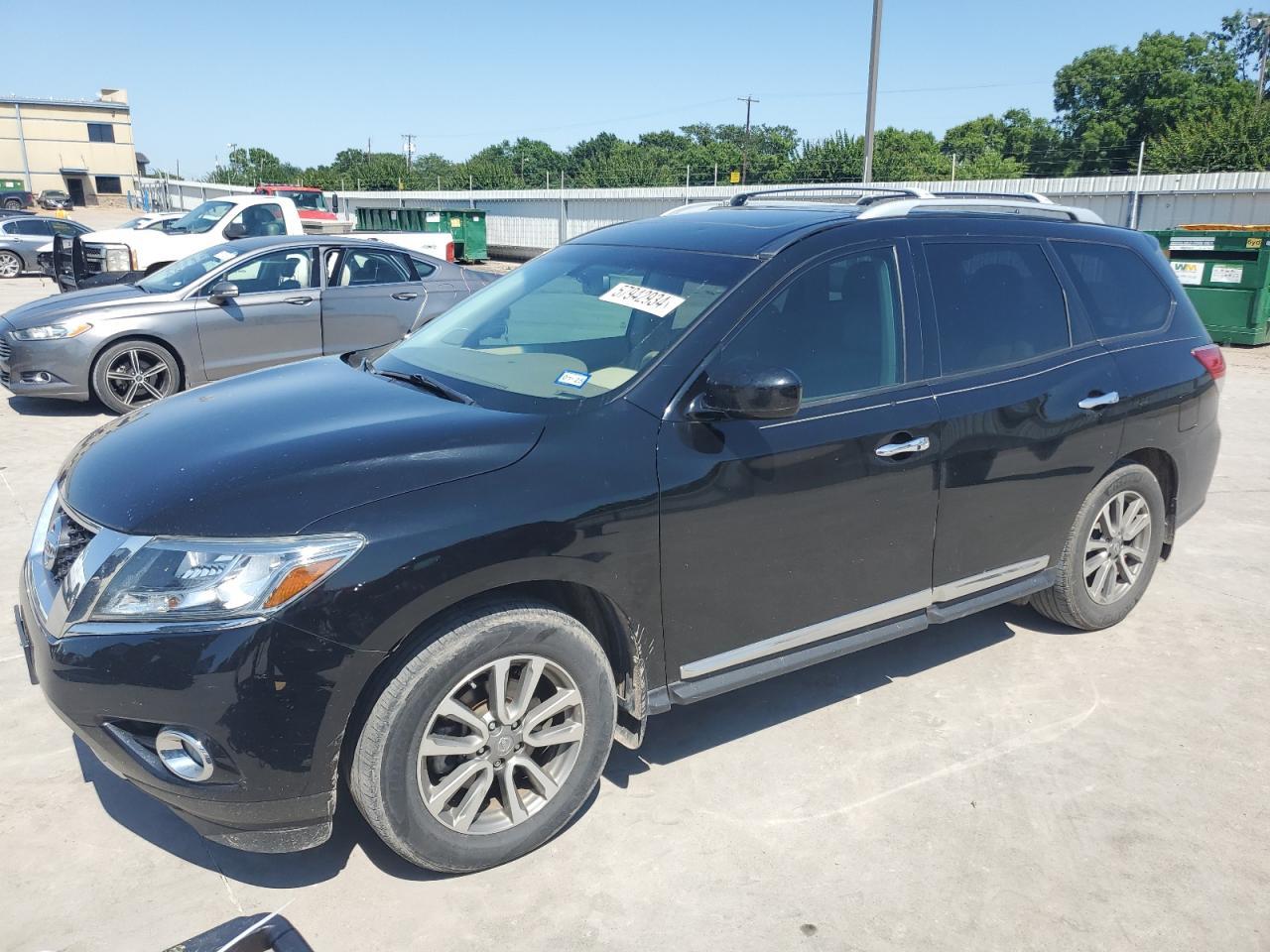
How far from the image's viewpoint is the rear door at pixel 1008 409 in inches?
145

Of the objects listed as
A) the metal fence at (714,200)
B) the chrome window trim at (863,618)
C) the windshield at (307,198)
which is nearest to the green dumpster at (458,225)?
the windshield at (307,198)

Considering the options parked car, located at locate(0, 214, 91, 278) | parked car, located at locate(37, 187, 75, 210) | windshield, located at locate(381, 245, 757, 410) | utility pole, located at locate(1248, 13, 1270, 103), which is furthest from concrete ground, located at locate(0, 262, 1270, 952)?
parked car, located at locate(37, 187, 75, 210)

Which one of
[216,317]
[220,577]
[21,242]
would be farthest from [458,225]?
[220,577]

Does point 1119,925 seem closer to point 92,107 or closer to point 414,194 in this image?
point 414,194

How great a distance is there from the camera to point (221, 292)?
864cm

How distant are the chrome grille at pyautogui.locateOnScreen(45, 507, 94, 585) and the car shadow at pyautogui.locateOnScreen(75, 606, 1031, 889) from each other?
0.86m

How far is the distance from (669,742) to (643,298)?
5.36ft

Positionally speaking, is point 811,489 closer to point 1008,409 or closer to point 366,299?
point 1008,409

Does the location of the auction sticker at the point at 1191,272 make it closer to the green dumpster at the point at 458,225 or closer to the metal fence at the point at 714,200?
the metal fence at the point at 714,200

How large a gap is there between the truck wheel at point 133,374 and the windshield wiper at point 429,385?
5994 millimetres

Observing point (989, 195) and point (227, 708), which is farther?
point (989, 195)

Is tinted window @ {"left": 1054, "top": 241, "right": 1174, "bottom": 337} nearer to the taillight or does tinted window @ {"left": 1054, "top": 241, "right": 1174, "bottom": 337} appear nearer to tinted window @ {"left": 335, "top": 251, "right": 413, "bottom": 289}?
the taillight

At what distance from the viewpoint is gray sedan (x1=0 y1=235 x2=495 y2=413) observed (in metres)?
8.46

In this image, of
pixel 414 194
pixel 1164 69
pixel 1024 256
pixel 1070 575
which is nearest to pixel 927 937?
pixel 1070 575
